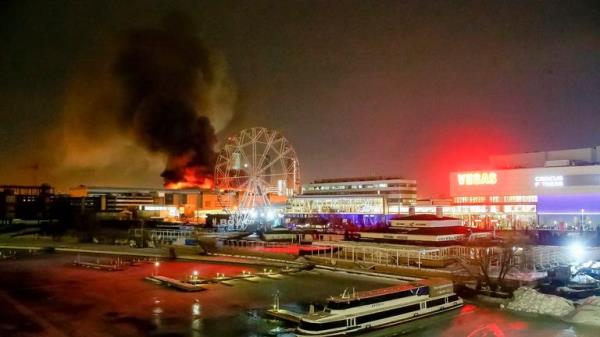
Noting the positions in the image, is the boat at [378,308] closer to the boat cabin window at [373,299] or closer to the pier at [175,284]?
the boat cabin window at [373,299]

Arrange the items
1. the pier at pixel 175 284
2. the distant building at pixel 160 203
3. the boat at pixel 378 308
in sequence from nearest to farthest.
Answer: the boat at pixel 378 308 → the pier at pixel 175 284 → the distant building at pixel 160 203

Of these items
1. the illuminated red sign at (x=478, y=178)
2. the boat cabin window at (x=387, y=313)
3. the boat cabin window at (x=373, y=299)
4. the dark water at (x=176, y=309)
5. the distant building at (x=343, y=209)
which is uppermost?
the illuminated red sign at (x=478, y=178)

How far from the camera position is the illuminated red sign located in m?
63.0

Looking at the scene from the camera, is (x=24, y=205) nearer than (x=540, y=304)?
No

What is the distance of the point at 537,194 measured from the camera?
2349 inches

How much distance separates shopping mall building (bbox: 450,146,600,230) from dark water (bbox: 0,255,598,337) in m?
37.5

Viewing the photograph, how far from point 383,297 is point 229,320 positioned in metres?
5.75

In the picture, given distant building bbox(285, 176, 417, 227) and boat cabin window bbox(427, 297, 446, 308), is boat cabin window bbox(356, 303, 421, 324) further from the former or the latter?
distant building bbox(285, 176, 417, 227)

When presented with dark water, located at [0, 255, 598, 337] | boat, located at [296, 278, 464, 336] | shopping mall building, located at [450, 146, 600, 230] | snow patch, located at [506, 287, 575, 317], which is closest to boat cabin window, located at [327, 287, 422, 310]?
boat, located at [296, 278, 464, 336]

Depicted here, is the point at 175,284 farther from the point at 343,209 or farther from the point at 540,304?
the point at 343,209

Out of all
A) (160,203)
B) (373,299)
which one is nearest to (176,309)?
(373,299)

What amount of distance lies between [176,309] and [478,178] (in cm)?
5081

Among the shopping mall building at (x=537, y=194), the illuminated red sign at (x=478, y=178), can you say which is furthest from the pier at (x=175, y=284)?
the illuminated red sign at (x=478, y=178)

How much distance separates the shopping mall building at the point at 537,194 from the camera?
56.1 m
